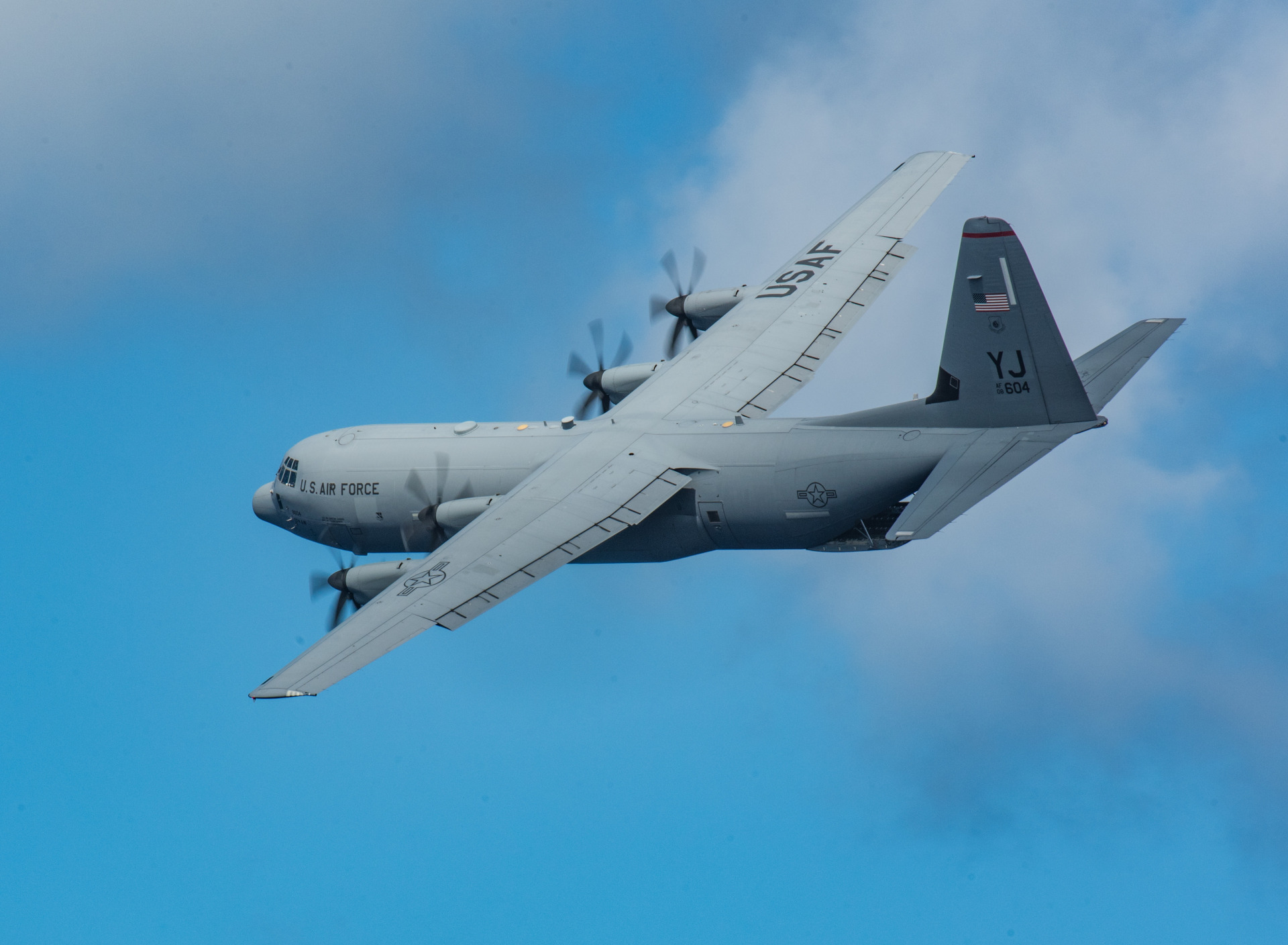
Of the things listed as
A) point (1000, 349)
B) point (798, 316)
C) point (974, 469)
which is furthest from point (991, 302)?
point (798, 316)

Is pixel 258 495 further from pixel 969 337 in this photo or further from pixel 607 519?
pixel 969 337

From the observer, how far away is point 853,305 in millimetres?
52625

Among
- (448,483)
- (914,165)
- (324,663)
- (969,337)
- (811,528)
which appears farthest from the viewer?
(914,165)

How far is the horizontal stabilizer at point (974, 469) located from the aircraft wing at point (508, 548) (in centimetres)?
718

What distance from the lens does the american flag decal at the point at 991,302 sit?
41.7 metres

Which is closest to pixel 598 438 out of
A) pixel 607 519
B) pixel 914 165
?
pixel 607 519

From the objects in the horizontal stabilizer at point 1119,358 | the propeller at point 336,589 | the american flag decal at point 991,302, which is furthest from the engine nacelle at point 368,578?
the horizontal stabilizer at point 1119,358

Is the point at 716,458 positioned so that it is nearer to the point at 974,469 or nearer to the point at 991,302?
the point at 974,469

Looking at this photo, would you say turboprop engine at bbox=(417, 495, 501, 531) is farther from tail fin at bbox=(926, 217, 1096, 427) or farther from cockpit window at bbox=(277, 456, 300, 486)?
tail fin at bbox=(926, 217, 1096, 427)

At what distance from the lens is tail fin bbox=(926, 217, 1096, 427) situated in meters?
41.2

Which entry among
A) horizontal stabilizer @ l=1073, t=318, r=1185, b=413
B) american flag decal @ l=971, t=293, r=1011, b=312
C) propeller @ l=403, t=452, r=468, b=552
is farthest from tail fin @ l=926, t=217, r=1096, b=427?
propeller @ l=403, t=452, r=468, b=552

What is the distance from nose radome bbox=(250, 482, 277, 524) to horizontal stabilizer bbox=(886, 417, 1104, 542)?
20.1 meters

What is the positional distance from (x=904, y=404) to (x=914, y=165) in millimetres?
16798

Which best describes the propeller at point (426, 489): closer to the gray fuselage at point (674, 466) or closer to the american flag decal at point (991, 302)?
the gray fuselage at point (674, 466)
